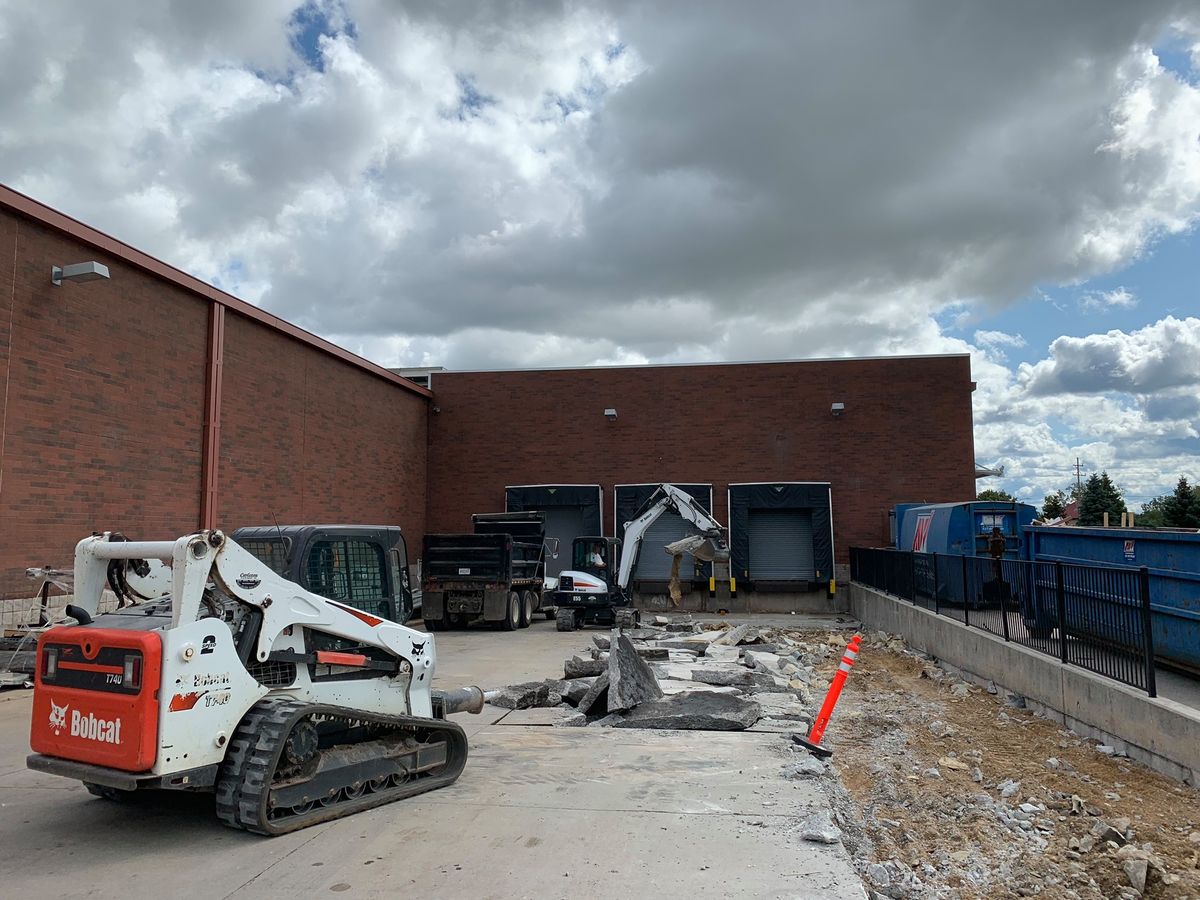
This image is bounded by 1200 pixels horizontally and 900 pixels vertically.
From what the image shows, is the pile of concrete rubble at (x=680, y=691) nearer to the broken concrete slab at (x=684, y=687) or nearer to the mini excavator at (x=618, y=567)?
the broken concrete slab at (x=684, y=687)

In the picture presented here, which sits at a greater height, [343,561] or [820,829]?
[343,561]

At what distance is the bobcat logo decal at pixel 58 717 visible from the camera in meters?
5.54

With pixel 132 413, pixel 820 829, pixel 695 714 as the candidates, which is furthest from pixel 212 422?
pixel 820 829

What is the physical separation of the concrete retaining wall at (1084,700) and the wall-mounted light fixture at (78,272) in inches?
587

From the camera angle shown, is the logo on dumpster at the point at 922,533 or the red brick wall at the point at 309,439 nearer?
the red brick wall at the point at 309,439

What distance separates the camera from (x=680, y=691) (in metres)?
11.8

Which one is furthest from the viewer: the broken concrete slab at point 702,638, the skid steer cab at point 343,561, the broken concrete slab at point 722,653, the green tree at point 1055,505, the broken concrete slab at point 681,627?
the green tree at point 1055,505

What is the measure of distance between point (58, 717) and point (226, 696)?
110 centimetres

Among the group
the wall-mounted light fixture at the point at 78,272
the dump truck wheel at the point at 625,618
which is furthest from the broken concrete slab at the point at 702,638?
the wall-mounted light fixture at the point at 78,272

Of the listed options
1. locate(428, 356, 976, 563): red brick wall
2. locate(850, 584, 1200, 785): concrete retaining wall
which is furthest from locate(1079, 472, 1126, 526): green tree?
locate(850, 584, 1200, 785): concrete retaining wall

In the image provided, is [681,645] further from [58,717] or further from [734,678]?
[58,717]

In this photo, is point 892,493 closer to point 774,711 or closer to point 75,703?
point 774,711

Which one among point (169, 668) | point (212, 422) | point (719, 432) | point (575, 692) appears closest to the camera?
point (169, 668)

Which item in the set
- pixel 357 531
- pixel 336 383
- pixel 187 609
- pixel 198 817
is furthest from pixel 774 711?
pixel 336 383
